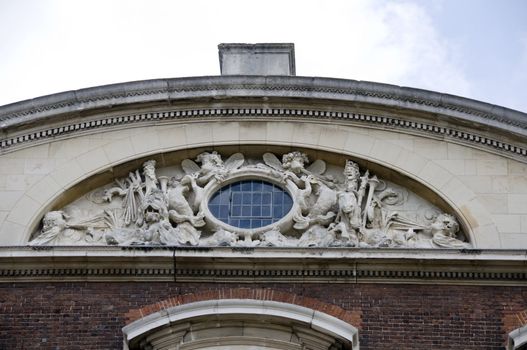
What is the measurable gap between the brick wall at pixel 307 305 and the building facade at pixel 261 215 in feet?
0.08

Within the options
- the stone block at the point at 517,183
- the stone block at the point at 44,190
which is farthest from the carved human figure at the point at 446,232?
the stone block at the point at 44,190

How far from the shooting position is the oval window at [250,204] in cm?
2317

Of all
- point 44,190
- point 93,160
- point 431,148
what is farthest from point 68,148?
point 431,148

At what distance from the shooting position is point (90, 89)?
24078mm

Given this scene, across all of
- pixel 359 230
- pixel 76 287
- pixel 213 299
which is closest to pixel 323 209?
pixel 359 230

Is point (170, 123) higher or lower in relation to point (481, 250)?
higher

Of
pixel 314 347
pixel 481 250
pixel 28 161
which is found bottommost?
pixel 314 347

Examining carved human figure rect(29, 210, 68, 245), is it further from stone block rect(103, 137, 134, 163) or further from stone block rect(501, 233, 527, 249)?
stone block rect(501, 233, 527, 249)

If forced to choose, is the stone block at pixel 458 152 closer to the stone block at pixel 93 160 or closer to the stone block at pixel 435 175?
the stone block at pixel 435 175

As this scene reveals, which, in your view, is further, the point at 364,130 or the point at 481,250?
the point at 364,130

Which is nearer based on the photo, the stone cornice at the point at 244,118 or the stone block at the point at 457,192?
the stone block at the point at 457,192

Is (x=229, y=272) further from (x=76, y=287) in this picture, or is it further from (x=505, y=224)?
(x=505, y=224)

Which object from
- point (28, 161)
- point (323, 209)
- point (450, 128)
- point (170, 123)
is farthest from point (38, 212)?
point (450, 128)

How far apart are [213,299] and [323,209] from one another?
2234mm
